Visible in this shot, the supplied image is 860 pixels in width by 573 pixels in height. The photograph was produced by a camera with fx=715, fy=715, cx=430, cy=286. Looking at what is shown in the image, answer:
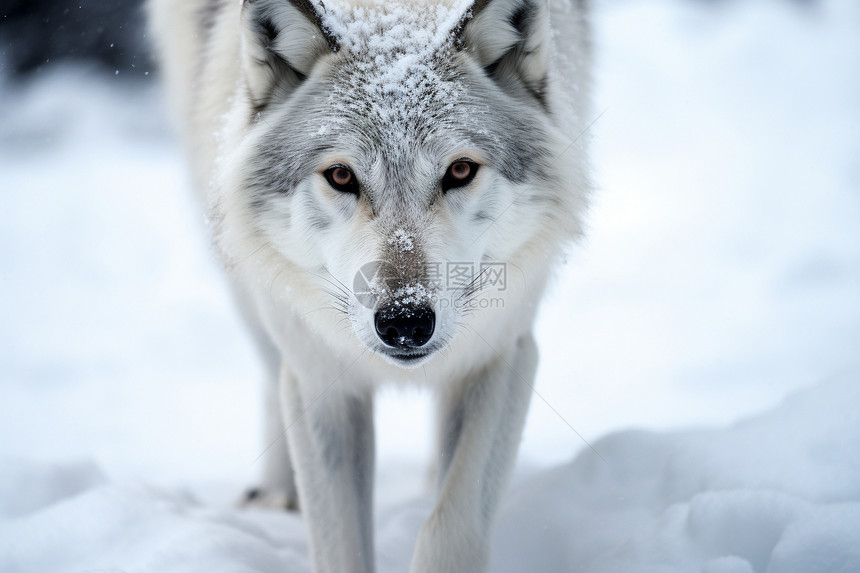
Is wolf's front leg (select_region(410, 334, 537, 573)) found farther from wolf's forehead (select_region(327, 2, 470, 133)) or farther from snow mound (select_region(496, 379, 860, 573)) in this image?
wolf's forehead (select_region(327, 2, 470, 133))

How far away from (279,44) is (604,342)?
12.2ft

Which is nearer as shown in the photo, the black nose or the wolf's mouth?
the black nose

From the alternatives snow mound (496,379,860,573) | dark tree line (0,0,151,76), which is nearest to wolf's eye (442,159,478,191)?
snow mound (496,379,860,573)

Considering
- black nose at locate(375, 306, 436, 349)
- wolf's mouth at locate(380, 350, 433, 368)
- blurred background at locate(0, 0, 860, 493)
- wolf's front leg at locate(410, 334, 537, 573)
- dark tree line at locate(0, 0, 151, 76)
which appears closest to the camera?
black nose at locate(375, 306, 436, 349)

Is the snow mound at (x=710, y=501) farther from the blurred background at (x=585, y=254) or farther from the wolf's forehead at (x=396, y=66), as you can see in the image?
the wolf's forehead at (x=396, y=66)

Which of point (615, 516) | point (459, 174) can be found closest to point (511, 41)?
point (459, 174)

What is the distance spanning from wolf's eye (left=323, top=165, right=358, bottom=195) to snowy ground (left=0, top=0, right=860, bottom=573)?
1.01 metres

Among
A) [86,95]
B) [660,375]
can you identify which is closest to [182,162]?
[660,375]

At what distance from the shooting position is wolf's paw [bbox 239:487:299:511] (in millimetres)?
4043

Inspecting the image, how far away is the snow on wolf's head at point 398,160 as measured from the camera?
2.21m

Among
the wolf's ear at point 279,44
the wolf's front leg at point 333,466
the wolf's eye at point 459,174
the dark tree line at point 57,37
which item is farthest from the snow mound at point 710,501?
the dark tree line at point 57,37

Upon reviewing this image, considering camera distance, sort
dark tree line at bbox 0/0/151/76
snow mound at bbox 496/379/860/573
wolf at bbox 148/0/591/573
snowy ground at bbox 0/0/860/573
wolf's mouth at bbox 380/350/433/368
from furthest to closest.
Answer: dark tree line at bbox 0/0/151/76 → snowy ground at bbox 0/0/860/573 → snow mound at bbox 496/379/860/573 → wolf at bbox 148/0/591/573 → wolf's mouth at bbox 380/350/433/368

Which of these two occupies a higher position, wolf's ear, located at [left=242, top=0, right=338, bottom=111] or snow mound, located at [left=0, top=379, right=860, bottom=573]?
wolf's ear, located at [left=242, top=0, right=338, bottom=111]

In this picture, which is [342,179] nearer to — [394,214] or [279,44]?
[394,214]
